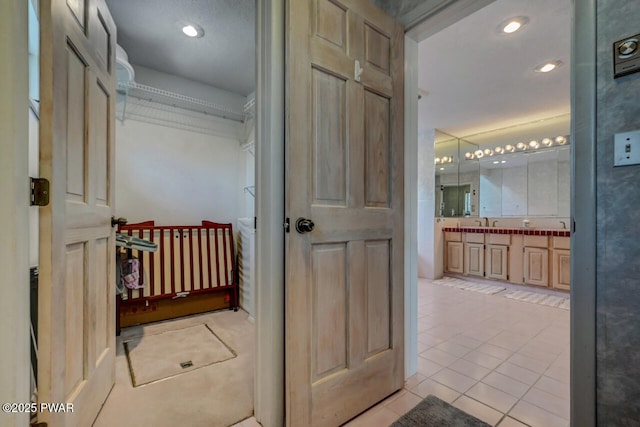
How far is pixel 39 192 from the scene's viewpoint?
0.91 m

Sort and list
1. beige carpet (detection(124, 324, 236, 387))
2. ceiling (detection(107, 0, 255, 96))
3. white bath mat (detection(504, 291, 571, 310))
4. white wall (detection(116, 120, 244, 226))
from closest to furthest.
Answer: beige carpet (detection(124, 324, 236, 387)), ceiling (detection(107, 0, 255, 96)), white wall (detection(116, 120, 244, 226)), white bath mat (detection(504, 291, 571, 310))

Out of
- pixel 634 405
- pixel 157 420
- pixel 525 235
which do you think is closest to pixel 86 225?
pixel 157 420

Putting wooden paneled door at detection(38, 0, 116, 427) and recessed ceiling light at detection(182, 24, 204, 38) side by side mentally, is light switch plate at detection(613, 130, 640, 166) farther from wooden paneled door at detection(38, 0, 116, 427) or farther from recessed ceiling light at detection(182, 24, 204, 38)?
recessed ceiling light at detection(182, 24, 204, 38)

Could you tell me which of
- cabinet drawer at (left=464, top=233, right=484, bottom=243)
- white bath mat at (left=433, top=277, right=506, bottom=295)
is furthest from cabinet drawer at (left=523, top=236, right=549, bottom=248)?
white bath mat at (left=433, top=277, right=506, bottom=295)

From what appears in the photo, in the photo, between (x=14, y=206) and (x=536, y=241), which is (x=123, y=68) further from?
(x=536, y=241)

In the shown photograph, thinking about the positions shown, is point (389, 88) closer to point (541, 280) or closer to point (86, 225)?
point (86, 225)

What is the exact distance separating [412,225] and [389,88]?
0.82 m

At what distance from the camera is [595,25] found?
99cm

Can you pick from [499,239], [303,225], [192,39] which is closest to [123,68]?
[192,39]

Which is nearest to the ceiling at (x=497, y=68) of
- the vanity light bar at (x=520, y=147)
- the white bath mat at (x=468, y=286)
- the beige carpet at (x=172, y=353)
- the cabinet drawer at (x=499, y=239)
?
the vanity light bar at (x=520, y=147)

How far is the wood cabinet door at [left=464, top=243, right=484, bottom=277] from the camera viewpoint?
4.37m

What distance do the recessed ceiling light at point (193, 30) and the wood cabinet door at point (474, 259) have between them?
452 cm

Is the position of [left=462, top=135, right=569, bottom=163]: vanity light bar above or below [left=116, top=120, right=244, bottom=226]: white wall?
above

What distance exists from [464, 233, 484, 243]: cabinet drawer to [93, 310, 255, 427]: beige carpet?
384 cm
